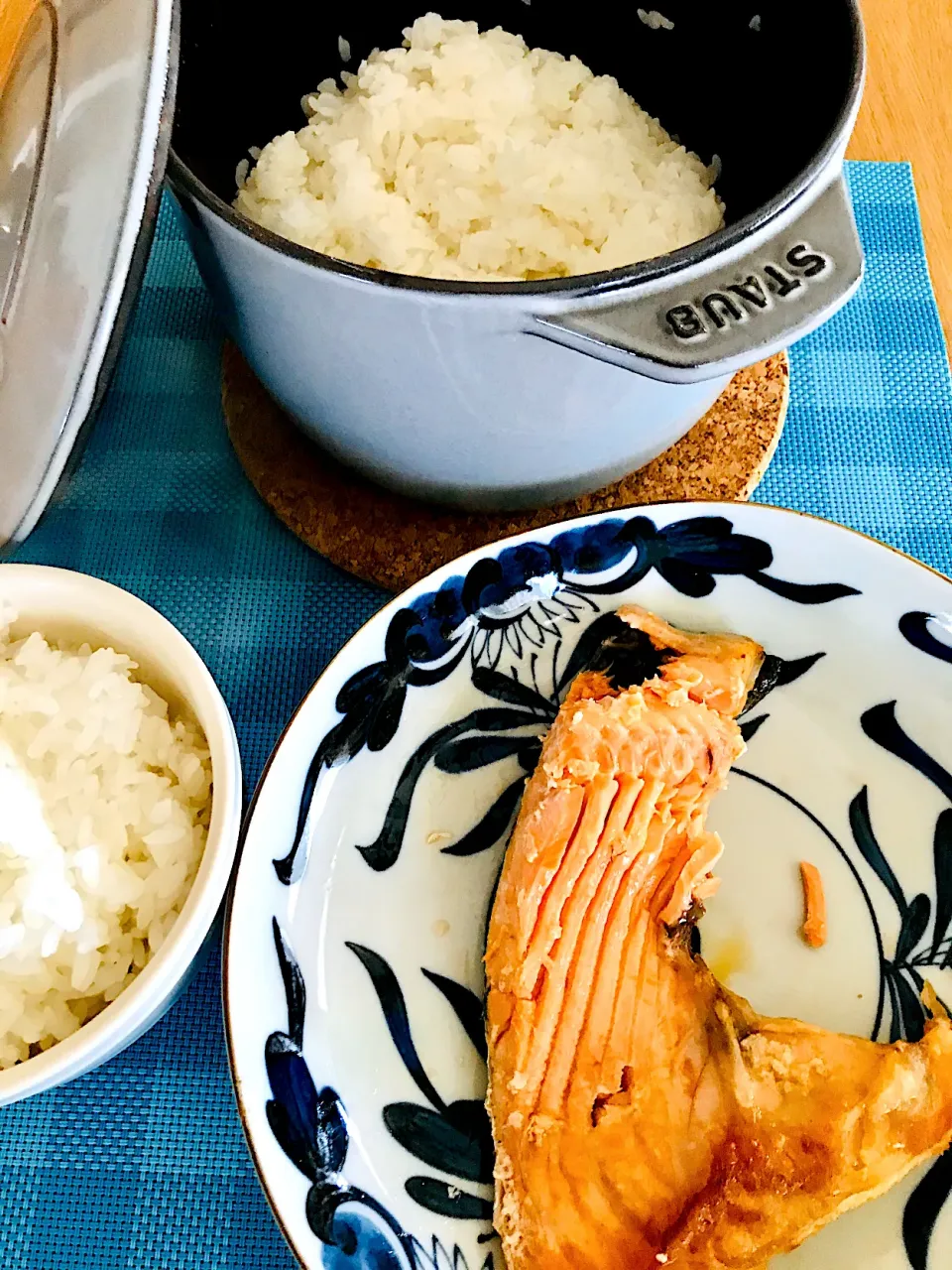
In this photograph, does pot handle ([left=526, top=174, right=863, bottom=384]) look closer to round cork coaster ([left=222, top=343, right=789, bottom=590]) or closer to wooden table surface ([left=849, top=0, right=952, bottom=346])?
round cork coaster ([left=222, top=343, right=789, bottom=590])

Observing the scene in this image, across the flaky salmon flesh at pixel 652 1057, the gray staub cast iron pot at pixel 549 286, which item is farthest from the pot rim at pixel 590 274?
the flaky salmon flesh at pixel 652 1057

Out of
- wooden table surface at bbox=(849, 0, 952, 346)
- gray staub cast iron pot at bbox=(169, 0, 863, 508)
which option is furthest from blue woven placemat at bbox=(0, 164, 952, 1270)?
gray staub cast iron pot at bbox=(169, 0, 863, 508)

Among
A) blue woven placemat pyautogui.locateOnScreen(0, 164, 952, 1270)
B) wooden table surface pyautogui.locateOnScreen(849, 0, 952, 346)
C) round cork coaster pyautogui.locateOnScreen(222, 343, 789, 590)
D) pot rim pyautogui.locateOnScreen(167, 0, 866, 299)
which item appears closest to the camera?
pot rim pyautogui.locateOnScreen(167, 0, 866, 299)

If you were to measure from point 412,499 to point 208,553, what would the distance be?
0.58ft

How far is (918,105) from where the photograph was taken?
108cm

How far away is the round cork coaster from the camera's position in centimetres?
79

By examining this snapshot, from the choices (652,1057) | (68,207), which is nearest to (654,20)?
(68,207)

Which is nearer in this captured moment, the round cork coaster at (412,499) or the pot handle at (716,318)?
the pot handle at (716,318)

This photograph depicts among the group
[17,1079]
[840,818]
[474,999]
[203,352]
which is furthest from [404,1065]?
[203,352]

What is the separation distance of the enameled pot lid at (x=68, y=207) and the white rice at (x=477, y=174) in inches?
6.6

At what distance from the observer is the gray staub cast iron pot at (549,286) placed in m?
0.51

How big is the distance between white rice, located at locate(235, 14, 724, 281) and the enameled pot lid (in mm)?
167

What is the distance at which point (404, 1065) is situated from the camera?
24.1 inches

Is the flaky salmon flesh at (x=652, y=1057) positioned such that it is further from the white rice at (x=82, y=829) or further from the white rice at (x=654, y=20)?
the white rice at (x=654, y=20)
